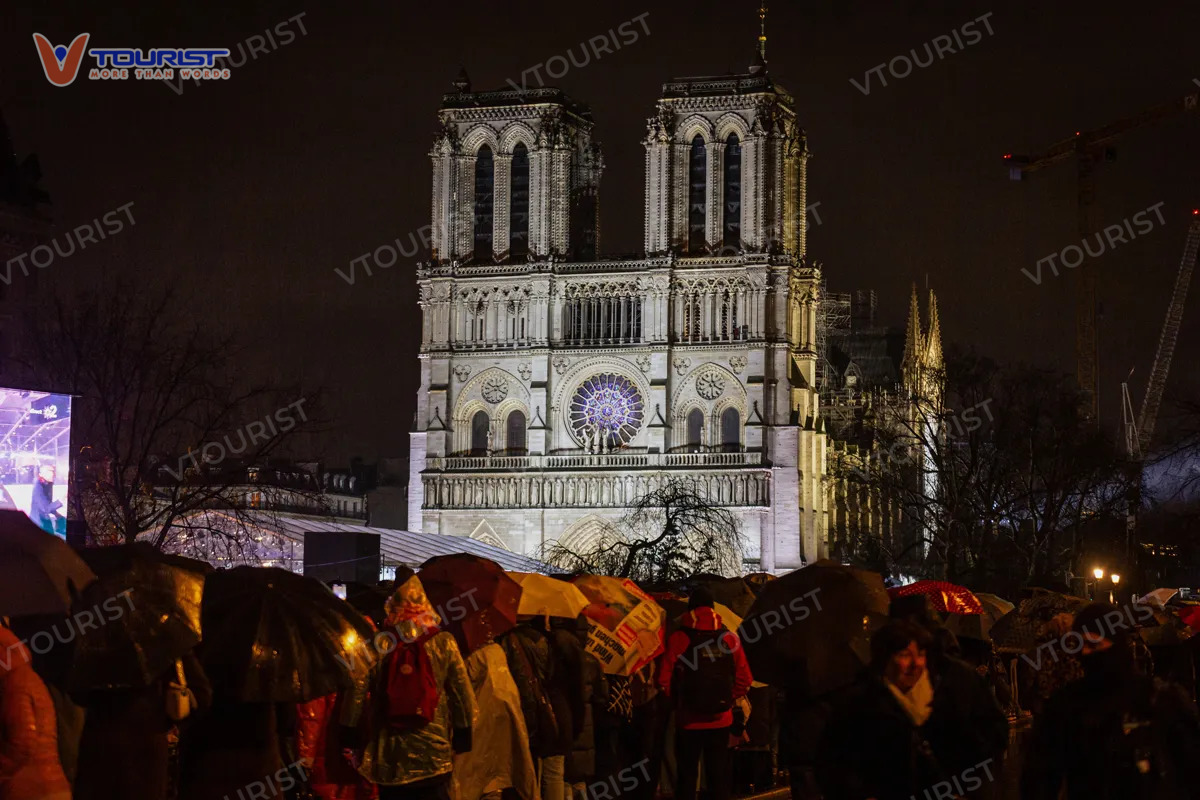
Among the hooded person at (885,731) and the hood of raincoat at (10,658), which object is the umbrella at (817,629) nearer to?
the hooded person at (885,731)

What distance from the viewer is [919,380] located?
8631 cm

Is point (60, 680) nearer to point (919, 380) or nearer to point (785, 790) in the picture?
point (785, 790)

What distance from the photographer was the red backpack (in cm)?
1244

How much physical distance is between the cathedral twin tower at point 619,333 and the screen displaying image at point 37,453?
42158 mm

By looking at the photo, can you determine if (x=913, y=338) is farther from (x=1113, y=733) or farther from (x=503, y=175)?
(x=1113, y=733)

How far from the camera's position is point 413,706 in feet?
40.8

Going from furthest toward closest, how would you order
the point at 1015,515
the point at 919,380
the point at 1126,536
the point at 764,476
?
1. the point at 919,380
2. the point at 764,476
3. the point at 1126,536
4. the point at 1015,515

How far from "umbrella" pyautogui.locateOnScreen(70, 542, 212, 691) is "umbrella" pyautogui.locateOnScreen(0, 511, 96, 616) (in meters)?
0.33

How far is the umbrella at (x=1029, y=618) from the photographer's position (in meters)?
17.8

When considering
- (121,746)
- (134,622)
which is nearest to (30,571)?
(134,622)

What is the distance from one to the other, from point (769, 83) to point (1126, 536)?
23690 millimetres

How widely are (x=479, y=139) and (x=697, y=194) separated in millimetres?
8807

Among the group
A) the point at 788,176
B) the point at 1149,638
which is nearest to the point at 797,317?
the point at 788,176

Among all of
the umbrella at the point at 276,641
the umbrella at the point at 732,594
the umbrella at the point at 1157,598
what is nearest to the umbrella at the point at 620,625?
the umbrella at the point at 732,594
